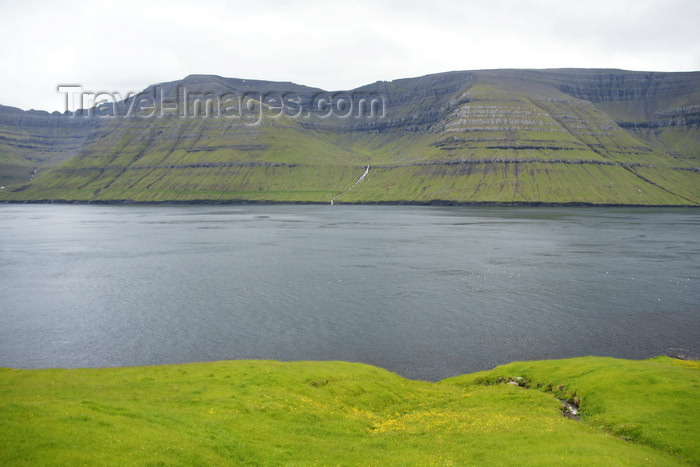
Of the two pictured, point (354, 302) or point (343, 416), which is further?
point (354, 302)

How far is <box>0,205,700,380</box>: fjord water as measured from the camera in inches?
2458

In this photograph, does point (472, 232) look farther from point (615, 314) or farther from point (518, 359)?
point (518, 359)

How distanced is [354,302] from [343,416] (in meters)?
50.5

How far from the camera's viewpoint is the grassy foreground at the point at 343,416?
2275 cm

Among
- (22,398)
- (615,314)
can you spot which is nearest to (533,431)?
(22,398)

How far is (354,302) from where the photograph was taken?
3366 inches

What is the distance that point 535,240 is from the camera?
16200 cm

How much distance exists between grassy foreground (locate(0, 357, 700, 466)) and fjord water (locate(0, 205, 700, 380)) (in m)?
13.5

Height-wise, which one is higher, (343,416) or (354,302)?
(343,416)

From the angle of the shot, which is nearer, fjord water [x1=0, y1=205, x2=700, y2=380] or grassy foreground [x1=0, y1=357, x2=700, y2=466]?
grassy foreground [x1=0, y1=357, x2=700, y2=466]

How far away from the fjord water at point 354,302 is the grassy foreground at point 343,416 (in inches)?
530

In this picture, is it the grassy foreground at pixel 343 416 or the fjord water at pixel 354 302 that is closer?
the grassy foreground at pixel 343 416

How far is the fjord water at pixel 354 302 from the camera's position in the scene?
205 ft

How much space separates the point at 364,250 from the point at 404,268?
28663 millimetres
